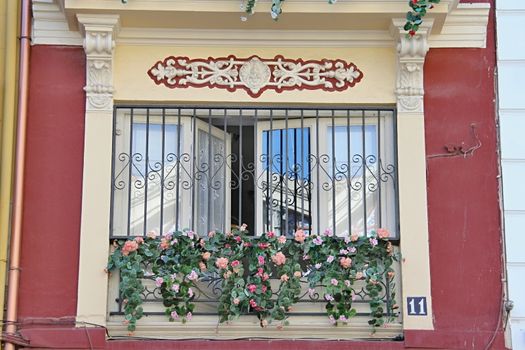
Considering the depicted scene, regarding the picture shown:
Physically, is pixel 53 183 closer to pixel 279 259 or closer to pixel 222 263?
pixel 222 263

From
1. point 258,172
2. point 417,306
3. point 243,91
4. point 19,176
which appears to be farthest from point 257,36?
point 417,306

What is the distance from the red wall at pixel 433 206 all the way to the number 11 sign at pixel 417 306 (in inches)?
4.7

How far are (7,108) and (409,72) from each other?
3538 mm

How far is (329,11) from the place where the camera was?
779 cm

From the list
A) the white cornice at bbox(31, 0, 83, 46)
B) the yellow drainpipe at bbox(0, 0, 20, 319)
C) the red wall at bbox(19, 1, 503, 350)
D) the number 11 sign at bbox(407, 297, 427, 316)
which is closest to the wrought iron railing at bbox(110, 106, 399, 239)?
the red wall at bbox(19, 1, 503, 350)

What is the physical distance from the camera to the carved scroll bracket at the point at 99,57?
7805 millimetres

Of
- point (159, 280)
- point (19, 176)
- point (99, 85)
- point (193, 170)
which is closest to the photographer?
point (159, 280)

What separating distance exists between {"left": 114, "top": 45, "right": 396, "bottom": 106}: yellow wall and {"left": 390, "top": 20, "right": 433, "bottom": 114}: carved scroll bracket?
89 millimetres

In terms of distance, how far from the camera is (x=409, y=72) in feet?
26.3

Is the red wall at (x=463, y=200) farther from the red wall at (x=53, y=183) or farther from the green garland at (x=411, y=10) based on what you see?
the red wall at (x=53, y=183)

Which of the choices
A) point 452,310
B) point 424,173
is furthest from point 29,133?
point 452,310

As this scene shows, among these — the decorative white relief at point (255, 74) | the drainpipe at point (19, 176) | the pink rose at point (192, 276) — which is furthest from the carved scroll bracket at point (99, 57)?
the pink rose at point (192, 276)

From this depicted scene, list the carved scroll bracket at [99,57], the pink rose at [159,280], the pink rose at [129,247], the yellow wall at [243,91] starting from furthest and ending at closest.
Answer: the yellow wall at [243,91] → the carved scroll bracket at [99,57] → the pink rose at [129,247] → the pink rose at [159,280]

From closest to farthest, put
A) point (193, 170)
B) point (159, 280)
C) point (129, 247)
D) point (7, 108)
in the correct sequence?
point (159, 280) < point (129, 247) < point (7, 108) < point (193, 170)
